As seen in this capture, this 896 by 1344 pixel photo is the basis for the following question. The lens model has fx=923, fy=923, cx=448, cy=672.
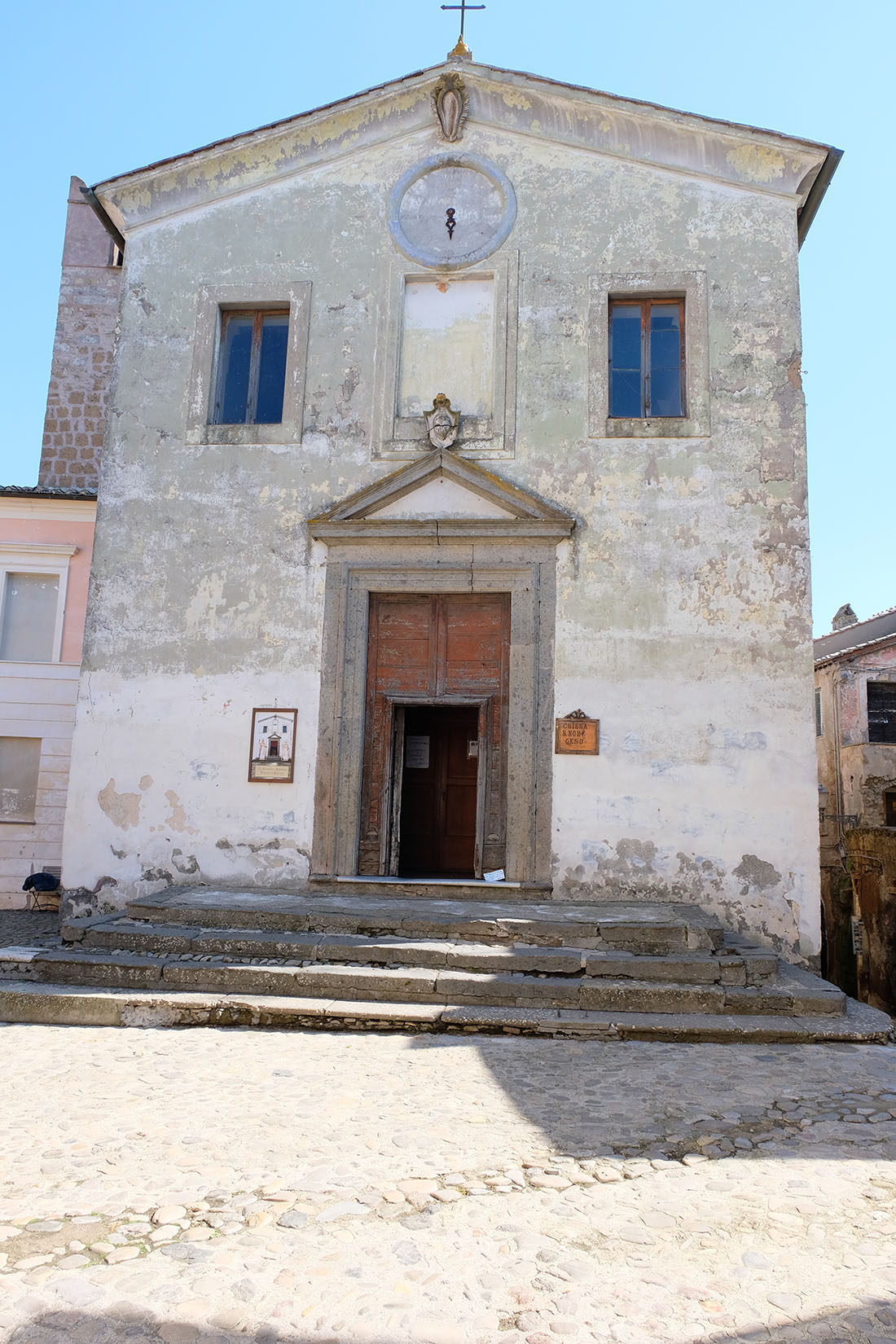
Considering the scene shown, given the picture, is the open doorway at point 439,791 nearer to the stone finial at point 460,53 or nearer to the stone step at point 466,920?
the stone step at point 466,920

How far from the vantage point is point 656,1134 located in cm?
431

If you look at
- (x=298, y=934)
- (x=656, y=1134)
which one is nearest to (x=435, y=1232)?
(x=656, y=1134)

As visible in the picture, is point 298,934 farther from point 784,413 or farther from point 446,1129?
point 784,413

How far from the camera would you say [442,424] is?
380 inches

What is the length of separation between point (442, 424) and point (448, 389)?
1.74 ft

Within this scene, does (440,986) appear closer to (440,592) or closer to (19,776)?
(440,592)

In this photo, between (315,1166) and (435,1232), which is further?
(315,1166)

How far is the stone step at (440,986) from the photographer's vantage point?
641cm

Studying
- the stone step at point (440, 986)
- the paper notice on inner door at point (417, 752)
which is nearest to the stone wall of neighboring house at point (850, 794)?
the paper notice on inner door at point (417, 752)

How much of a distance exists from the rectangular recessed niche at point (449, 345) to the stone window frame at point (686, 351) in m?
1.09

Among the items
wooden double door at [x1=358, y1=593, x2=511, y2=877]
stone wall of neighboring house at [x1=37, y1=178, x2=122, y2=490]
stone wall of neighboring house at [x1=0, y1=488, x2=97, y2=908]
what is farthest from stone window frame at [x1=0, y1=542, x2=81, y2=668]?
wooden double door at [x1=358, y1=593, x2=511, y2=877]

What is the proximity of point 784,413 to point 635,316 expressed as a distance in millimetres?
1945

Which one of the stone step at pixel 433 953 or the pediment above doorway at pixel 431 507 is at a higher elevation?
the pediment above doorway at pixel 431 507

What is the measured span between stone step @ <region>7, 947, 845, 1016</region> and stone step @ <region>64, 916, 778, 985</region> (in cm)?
7
